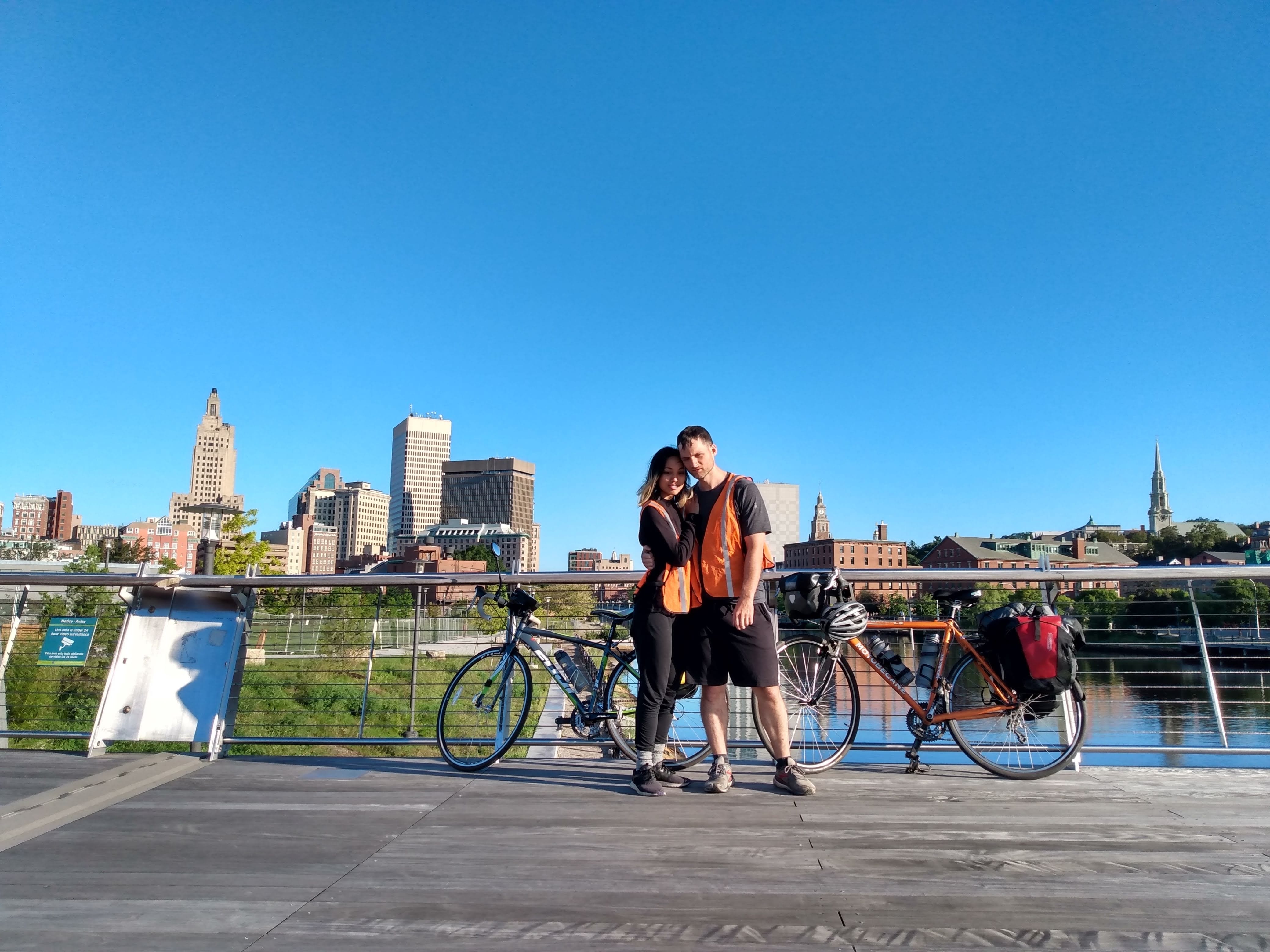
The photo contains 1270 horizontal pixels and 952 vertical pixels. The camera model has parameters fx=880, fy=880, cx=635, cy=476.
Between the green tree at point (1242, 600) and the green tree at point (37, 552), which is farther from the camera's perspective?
the green tree at point (37, 552)

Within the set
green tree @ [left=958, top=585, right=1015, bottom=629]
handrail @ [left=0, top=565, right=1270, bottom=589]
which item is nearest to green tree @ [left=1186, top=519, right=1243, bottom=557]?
green tree @ [left=958, top=585, right=1015, bottom=629]

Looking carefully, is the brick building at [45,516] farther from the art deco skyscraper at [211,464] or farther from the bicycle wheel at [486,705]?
the bicycle wheel at [486,705]

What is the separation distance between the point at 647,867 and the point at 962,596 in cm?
243

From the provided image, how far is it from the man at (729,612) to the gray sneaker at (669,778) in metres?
Result: 0.16

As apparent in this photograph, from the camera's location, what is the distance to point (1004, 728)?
179 inches

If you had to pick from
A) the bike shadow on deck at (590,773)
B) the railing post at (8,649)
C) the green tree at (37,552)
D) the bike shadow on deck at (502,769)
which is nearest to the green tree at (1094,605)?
the bike shadow on deck at (590,773)

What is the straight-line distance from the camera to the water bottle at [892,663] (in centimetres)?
458

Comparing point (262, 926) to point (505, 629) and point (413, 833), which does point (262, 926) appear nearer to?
point (413, 833)

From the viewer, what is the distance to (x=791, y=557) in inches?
1892

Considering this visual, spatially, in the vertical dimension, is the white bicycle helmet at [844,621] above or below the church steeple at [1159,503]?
below

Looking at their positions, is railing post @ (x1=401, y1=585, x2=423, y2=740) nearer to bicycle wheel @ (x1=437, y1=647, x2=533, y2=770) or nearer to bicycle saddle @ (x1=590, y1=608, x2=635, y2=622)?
bicycle wheel @ (x1=437, y1=647, x2=533, y2=770)

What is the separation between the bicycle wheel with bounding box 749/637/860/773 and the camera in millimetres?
4625

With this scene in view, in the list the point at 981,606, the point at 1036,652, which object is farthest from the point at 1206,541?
the point at 1036,652

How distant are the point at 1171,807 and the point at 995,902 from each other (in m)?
1.72
